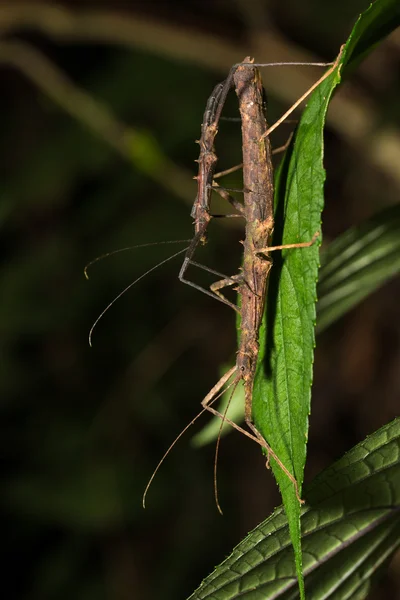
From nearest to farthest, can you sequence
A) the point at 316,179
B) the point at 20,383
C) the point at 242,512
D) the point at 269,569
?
the point at 316,179 → the point at 269,569 → the point at 20,383 → the point at 242,512

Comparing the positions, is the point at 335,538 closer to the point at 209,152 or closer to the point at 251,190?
the point at 251,190

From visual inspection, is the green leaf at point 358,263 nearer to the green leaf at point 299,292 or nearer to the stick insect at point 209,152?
the stick insect at point 209,152

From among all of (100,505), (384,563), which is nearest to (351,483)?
(384,563)

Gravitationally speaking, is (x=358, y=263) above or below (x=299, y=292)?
above

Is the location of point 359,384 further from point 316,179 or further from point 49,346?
point 316,179

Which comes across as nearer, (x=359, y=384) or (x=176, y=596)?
(x=176, y=596)

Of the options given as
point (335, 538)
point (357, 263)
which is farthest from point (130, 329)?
point (335, 538)

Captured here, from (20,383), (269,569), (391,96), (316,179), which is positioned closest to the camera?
(316,179)
